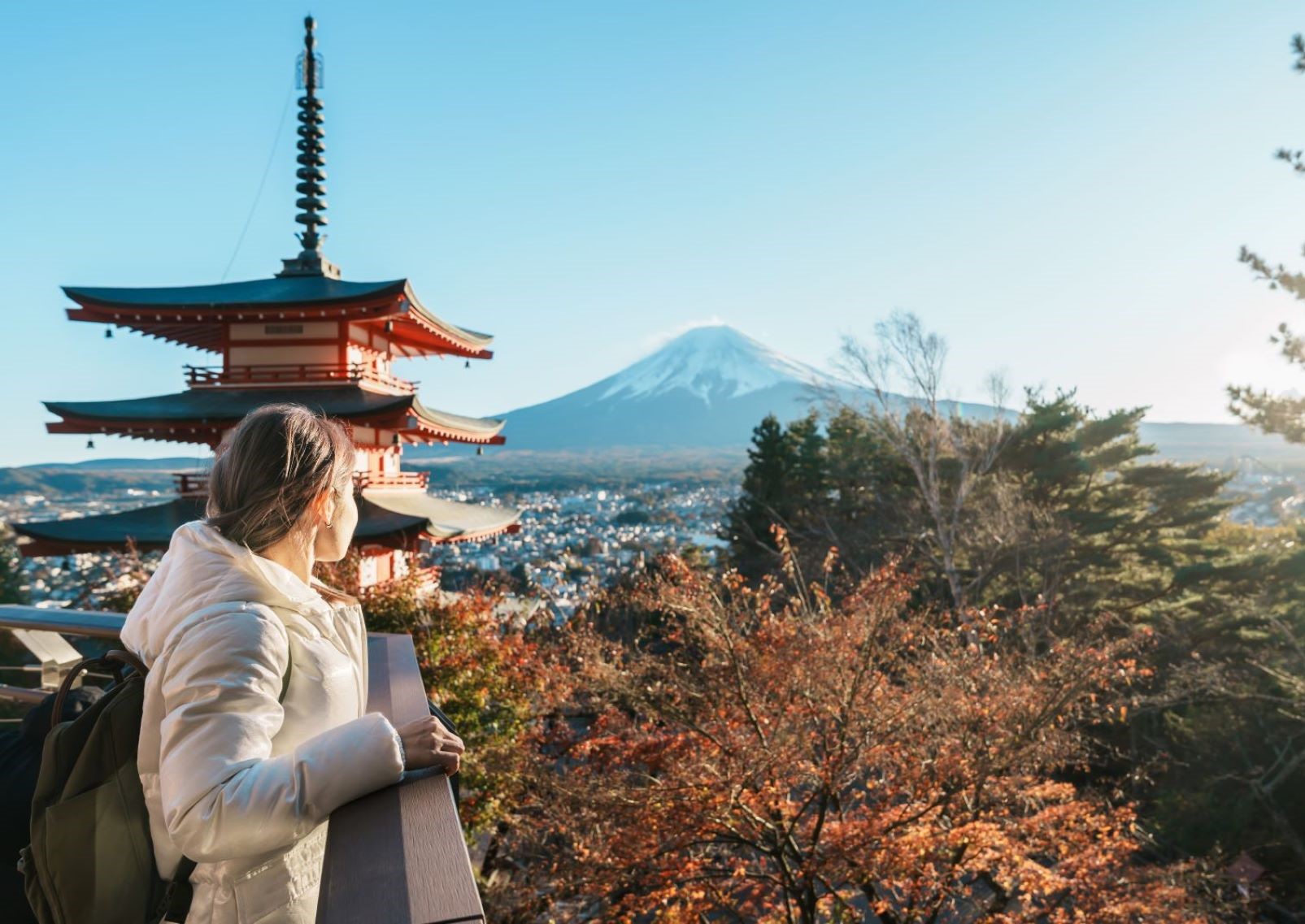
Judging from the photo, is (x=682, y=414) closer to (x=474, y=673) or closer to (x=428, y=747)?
(x=474, y=673)

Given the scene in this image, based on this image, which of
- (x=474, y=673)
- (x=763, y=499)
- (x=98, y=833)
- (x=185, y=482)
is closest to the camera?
(x=98, y=833)

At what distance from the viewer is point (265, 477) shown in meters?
1.14

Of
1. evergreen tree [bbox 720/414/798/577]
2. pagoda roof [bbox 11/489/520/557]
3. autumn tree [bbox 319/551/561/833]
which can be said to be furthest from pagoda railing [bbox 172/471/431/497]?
evergreen tree [bbox 720/414/798/577]

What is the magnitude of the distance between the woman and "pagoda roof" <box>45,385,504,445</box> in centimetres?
831

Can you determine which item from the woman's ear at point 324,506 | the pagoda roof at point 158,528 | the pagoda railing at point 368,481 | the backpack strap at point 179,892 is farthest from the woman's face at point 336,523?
the pagoda railing at point 368,481

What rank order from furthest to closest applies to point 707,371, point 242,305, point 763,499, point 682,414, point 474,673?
point 707,371
point 682,414
point 763,499
point 242,305
point 474,673

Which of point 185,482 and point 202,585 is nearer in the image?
A: point 202,585

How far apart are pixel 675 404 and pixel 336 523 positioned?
264 feet

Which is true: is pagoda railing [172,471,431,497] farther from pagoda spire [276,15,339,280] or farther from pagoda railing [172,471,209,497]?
pagoda spire [276,15,339,280]

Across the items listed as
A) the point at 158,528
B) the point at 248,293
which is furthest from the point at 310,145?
the point at 158,528

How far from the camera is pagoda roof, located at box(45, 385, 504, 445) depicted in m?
9.11

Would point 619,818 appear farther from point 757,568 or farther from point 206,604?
point 757,568

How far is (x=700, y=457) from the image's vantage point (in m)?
64.4

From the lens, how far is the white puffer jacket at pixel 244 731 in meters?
0.87
